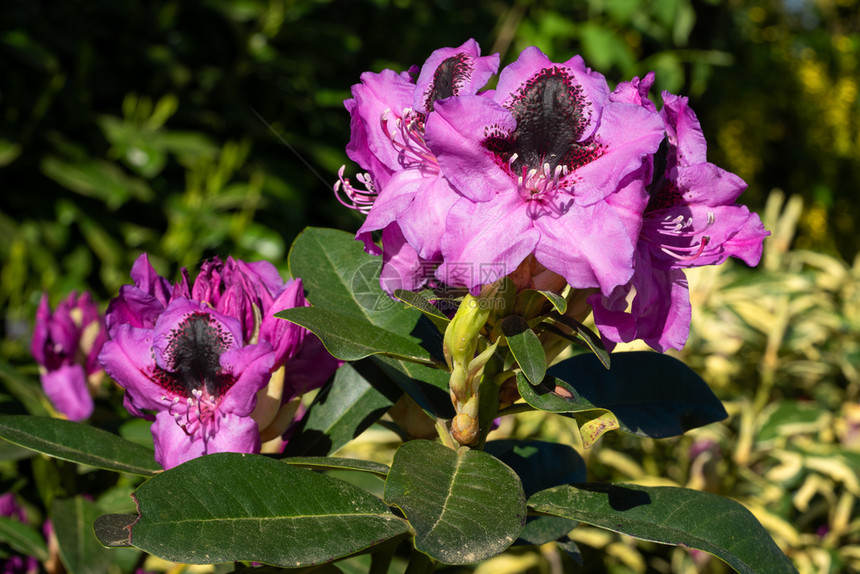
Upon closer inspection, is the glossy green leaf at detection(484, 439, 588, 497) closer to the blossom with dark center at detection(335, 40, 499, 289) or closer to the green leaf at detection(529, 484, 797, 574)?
the green leaf at detection(529, 484, 797, 574)

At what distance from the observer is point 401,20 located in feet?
9.37

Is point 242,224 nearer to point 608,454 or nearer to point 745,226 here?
point 608,454

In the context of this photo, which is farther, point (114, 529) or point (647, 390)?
point (647, 390)

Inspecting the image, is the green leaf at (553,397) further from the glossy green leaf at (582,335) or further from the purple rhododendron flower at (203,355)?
the purple rhododendron flower at (203,355)

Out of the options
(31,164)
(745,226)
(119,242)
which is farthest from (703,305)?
(31,164)

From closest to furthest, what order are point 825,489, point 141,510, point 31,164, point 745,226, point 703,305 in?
point 141,510, point 745,226, point 825,489, point 703,305, point 31,164

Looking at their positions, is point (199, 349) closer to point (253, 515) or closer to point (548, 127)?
point (253, 515)

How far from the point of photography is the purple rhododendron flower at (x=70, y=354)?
0.92 meters

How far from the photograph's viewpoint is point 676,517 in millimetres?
535

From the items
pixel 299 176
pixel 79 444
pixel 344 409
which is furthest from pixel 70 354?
pixel 299 176

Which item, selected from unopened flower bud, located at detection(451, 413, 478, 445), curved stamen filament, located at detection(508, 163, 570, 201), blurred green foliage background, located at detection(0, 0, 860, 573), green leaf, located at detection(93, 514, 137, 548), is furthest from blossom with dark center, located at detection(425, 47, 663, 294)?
blurred green foliage background, located at detection(0, 0, 860, 573)

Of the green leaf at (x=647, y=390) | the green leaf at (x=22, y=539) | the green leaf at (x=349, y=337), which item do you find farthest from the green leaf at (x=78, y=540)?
the green leaf at (x=647, y=390)

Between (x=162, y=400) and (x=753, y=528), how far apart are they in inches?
18.2

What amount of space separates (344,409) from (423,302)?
180 millimetres
